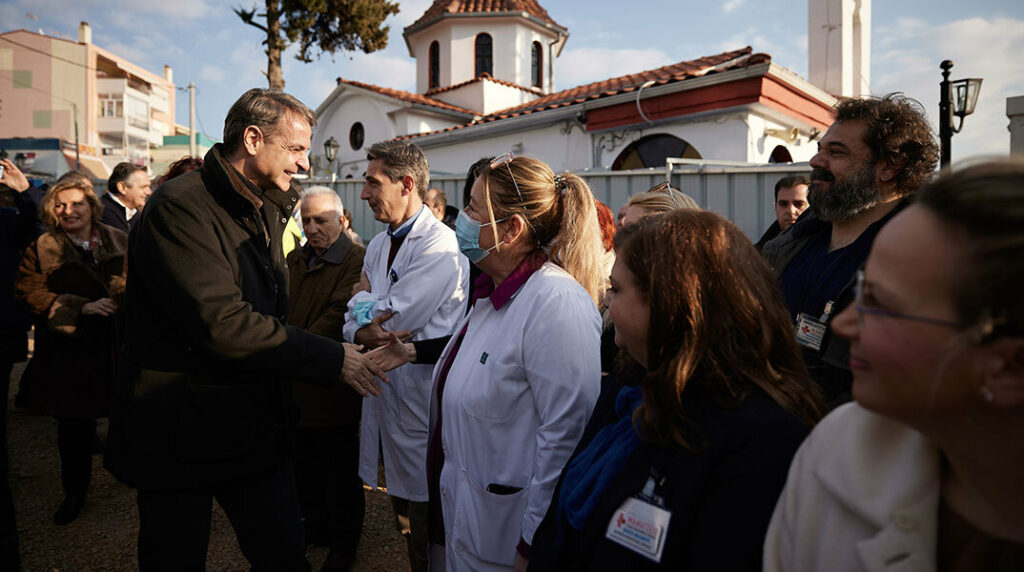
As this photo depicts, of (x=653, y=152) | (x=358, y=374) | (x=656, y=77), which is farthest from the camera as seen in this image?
(x=656, y=77)

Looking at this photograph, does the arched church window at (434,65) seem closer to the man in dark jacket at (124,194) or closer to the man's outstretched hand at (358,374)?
the man in dark jacket at (124,194)

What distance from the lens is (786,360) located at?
1.42 metres

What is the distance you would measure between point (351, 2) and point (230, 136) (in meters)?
15.7

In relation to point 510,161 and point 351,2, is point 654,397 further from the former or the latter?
point 351,2

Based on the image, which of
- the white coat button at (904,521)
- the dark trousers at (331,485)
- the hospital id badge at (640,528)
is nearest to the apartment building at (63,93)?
the dark trousers at (331,485)

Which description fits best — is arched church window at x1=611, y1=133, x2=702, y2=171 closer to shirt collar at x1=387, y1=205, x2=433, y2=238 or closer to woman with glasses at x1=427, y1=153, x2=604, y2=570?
shirt collar at x1=387, y1=205, x2=433, y2=238

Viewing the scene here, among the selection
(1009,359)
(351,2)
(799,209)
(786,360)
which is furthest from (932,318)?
(351,2)

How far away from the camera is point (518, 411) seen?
1.99 metres

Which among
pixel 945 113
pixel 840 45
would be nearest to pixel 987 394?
pixel 945 113

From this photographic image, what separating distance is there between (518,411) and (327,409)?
2030 mm

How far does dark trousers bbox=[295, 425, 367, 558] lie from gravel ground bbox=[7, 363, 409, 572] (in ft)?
0.62

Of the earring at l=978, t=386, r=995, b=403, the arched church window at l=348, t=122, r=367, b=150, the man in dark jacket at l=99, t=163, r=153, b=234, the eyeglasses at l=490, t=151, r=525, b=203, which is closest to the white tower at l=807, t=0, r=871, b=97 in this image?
the arched church window at l=348, t=122, r=367, b=150

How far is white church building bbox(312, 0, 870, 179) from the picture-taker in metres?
10.3

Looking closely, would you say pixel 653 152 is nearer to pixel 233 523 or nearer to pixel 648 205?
pixel 648 205
